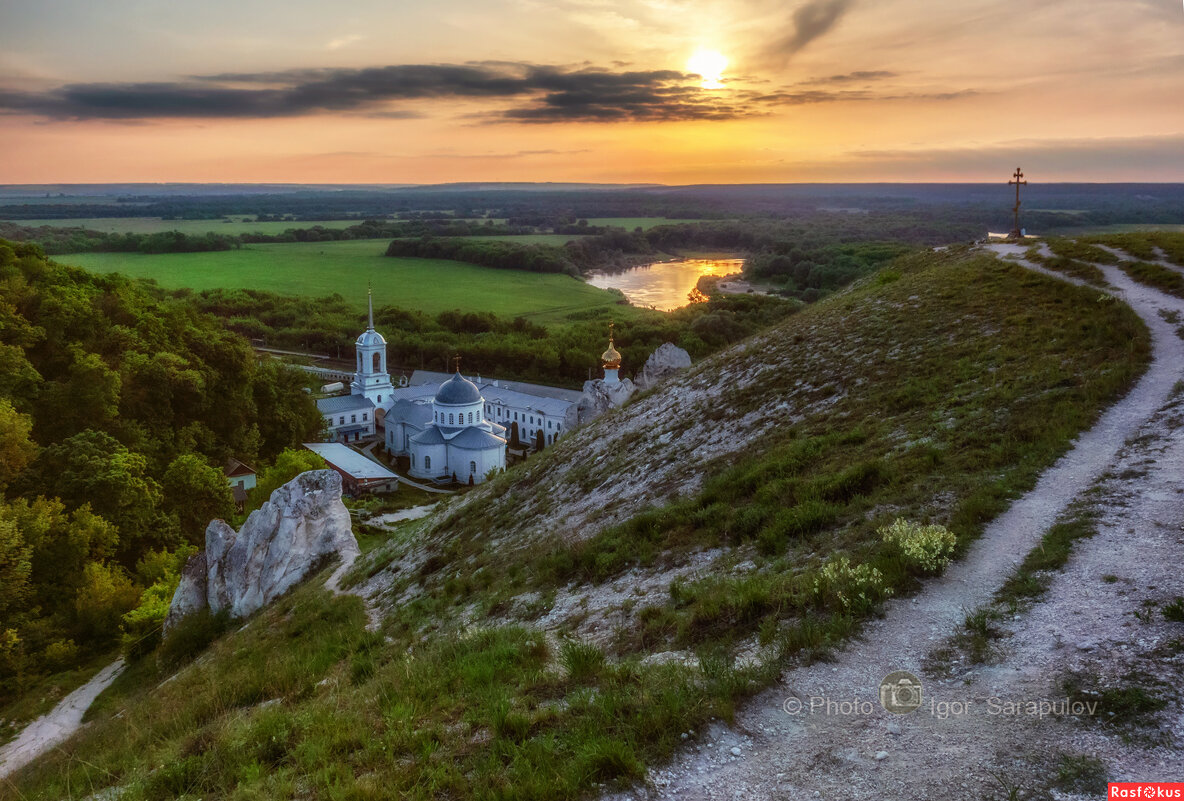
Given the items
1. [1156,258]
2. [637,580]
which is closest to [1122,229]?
[1156,258]

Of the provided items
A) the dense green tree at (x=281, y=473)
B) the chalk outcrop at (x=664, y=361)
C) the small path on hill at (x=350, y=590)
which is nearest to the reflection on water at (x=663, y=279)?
the chalk outcrop at (x=664, y=361)

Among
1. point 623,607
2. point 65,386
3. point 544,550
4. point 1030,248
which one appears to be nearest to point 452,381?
point 65,386

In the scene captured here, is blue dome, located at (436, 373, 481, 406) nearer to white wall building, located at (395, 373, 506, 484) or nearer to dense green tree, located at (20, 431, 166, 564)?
white wall building, located at (395, 373, 506, 484)

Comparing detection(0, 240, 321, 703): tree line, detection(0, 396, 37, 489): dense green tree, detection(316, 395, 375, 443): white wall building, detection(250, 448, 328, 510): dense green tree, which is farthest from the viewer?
detection(316, 395, 375, 443): white wall building

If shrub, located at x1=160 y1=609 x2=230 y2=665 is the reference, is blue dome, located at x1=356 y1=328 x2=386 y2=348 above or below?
above

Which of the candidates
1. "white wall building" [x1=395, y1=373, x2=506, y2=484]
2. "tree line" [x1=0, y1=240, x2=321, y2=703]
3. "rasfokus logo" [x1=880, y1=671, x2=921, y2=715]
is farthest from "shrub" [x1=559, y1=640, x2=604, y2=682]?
"white wall building" [x1=395, y1=373, x2=506, y2=484]

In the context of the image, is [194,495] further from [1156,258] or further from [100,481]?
[1156,258]
